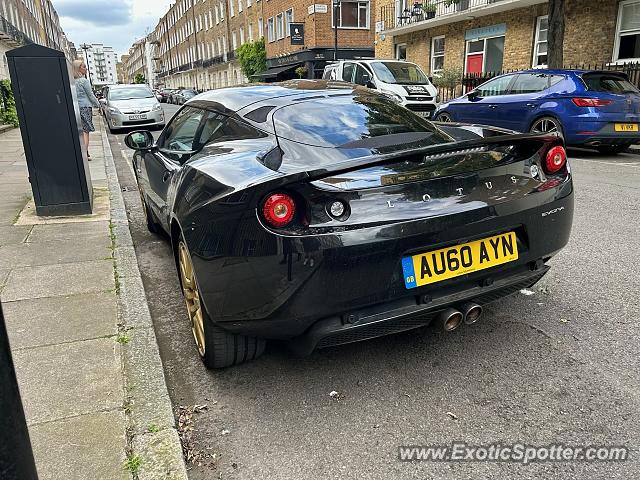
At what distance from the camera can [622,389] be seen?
2541 mm

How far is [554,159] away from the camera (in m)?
2.89

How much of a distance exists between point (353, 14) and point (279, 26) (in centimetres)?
760

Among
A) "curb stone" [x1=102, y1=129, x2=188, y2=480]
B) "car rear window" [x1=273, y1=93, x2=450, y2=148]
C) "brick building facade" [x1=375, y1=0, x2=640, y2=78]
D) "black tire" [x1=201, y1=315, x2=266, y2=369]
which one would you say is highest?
"brick building facade" [x1=375, y1=0, x2=640, y2=78]

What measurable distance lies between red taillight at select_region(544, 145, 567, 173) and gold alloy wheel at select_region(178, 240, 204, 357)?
1997 millimetres

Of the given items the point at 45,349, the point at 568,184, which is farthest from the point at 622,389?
the point at 45,349

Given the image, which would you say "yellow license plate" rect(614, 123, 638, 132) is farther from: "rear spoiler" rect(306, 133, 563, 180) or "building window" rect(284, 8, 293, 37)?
"building window" rect(284, 8, 293, 37)

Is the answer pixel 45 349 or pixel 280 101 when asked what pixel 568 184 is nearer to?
pixel 280 101

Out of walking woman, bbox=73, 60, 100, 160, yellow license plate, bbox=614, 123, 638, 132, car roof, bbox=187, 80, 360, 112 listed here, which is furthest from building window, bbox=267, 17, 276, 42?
car roof, bbox=187, 80, 360, 112

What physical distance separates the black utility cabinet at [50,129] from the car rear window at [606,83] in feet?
28.0

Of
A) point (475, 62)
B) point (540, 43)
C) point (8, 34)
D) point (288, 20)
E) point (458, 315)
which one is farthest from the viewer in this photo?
point (288, 20)

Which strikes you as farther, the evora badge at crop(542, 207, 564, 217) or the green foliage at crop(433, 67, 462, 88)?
the green foliage at crop(433, 67, 462, 88)

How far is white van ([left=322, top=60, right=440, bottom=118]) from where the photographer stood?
48.4 feet

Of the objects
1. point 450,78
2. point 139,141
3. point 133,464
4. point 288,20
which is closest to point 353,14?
point 288,20

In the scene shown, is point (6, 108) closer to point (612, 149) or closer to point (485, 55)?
point (485, 55)
